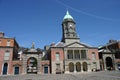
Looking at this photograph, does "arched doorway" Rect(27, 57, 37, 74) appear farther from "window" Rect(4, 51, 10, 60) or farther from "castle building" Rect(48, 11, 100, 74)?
"window" Rect(4, 51, 10, 60)

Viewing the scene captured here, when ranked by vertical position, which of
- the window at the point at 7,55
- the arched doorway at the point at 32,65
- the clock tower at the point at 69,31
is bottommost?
the arched doorway at the point at 32,65

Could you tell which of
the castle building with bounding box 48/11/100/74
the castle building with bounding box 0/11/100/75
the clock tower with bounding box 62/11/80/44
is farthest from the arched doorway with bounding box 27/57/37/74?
the clock tower with bounding box 62/11/80/44

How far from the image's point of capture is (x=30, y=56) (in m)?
46.4

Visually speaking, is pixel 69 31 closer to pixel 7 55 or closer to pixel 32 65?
pixel 32 65

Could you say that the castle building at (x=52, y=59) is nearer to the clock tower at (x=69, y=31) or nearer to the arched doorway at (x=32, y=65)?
the arched doorway at (x=32, y=65)

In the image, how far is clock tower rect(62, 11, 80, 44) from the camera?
5512 centimetres

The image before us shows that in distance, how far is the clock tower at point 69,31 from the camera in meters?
55.1

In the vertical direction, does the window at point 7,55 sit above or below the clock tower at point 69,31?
below

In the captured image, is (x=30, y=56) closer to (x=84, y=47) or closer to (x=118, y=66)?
(x=84, y=47)

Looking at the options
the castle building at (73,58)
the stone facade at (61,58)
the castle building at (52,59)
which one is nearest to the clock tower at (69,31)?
the stone facade at (61,58)

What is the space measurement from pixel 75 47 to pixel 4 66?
2332 cm

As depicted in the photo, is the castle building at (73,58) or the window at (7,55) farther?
the castle building at (73,58)

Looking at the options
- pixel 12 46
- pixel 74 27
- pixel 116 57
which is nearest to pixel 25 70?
pixel 12 46

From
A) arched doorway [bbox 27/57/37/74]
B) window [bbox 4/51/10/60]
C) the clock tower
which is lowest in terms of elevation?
arched doorway [bbox 27/57/37/74]
